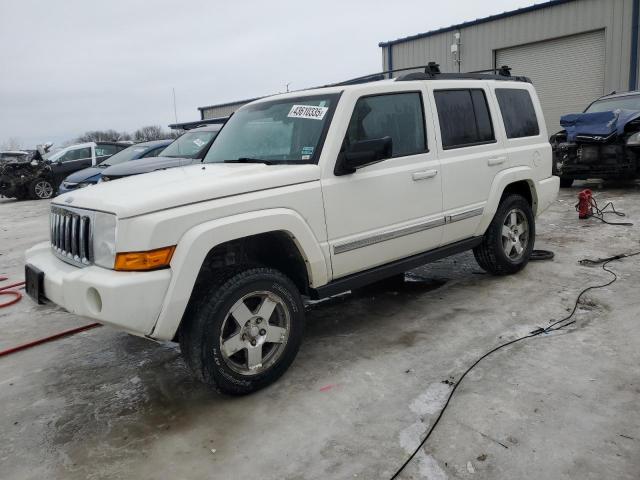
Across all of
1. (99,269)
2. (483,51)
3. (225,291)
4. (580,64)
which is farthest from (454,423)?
(483,51)

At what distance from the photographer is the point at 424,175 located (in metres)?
4.05

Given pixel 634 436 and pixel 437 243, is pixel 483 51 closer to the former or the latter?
pixel 437 243

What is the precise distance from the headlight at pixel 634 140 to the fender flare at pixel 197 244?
8.13m

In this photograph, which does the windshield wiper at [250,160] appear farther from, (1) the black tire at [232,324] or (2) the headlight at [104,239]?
(2) the headlight at [104,239]

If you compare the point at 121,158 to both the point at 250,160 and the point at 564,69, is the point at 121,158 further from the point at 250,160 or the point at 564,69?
the point at 564,69

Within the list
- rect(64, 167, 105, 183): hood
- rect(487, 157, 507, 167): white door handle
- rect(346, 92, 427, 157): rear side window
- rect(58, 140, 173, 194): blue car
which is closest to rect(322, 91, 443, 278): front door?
rect(346, 92, 427, 157): rear side window

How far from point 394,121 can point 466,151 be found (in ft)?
2.79

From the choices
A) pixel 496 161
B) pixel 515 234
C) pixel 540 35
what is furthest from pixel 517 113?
pixel 540 35

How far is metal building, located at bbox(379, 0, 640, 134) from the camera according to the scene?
1523cm

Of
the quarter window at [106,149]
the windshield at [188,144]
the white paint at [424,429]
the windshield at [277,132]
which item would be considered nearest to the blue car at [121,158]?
the windshield at [188,144]

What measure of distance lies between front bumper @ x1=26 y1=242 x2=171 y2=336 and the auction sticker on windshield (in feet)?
5.14

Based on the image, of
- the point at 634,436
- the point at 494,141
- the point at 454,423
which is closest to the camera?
the point at 634,436

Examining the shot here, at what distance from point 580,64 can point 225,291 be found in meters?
16.8

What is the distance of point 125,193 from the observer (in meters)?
3.10
